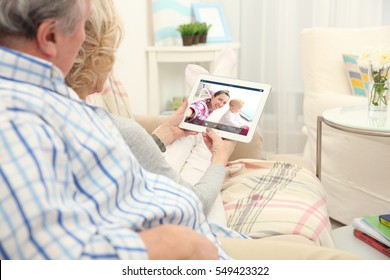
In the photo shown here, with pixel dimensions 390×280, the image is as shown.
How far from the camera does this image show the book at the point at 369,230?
5.33ft

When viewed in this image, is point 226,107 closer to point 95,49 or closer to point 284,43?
point 95,49

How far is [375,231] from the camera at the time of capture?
1669mm

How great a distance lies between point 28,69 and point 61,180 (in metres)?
0.18

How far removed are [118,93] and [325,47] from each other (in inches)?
55.4

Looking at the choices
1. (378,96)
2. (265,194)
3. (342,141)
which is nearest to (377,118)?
(378,96)

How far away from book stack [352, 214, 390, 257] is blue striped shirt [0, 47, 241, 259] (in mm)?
995

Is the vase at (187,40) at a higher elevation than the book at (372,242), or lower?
higher

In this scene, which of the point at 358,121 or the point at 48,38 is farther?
the point at 358,121

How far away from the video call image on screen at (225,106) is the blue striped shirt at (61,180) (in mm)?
665

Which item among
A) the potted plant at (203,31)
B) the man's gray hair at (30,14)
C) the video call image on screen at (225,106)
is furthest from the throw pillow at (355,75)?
the man's gray hair at (30,14)

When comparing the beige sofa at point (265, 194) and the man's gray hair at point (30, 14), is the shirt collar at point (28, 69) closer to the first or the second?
the man's gray hair at point (30, 14)

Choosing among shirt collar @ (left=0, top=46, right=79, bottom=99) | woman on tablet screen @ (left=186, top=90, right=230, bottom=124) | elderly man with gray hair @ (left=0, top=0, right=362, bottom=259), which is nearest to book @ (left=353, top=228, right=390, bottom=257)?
woman on tablet screen @ (left=186, top=90, right=230, bottom=124)

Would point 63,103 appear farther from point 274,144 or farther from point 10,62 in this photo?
point 274,144
